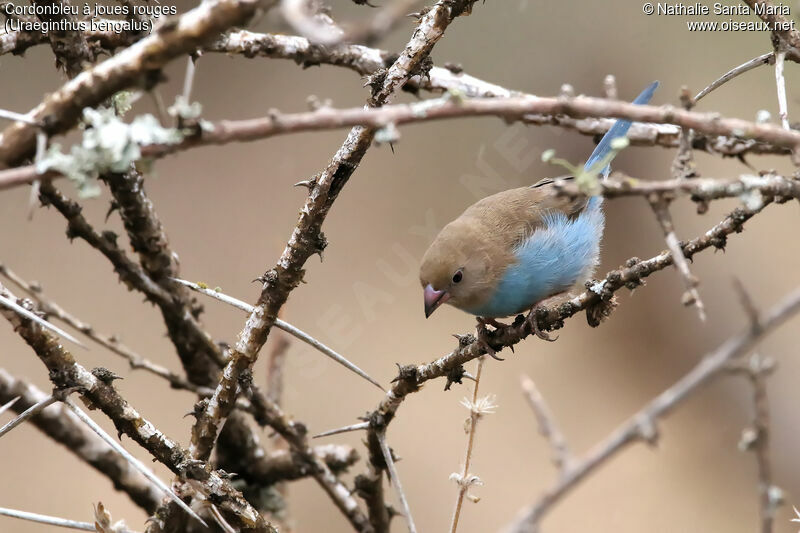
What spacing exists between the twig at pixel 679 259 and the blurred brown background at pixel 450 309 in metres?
4.38

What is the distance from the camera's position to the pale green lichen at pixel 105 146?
1.89m

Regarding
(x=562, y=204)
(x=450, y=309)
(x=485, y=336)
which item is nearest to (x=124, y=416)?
(x=485, y=336)

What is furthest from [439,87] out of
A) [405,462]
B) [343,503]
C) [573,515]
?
[573,515]

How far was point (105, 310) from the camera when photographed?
6.34 m

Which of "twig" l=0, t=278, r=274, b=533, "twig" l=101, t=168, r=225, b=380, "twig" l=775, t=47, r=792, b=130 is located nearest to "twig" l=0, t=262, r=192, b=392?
"twig" l=101, t=168, r=225, b=380

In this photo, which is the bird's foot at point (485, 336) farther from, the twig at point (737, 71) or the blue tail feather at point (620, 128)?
the twig at point (737, 71)

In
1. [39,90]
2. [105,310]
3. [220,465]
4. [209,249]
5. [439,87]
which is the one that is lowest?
[220,465]

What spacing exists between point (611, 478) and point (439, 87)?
361cm

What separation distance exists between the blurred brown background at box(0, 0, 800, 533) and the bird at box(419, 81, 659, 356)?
7.22 feet

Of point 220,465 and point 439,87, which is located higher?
point 439,87

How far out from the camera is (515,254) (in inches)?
159

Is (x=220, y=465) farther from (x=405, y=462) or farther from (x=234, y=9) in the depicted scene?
(x=234, y=9)

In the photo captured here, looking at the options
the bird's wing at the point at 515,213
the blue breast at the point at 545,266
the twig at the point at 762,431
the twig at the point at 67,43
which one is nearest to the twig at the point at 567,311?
the blue breast at the point at 545,266

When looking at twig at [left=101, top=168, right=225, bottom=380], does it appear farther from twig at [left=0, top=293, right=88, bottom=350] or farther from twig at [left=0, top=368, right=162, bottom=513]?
twig at [left=0, top=293, right=88, bottom=350]
